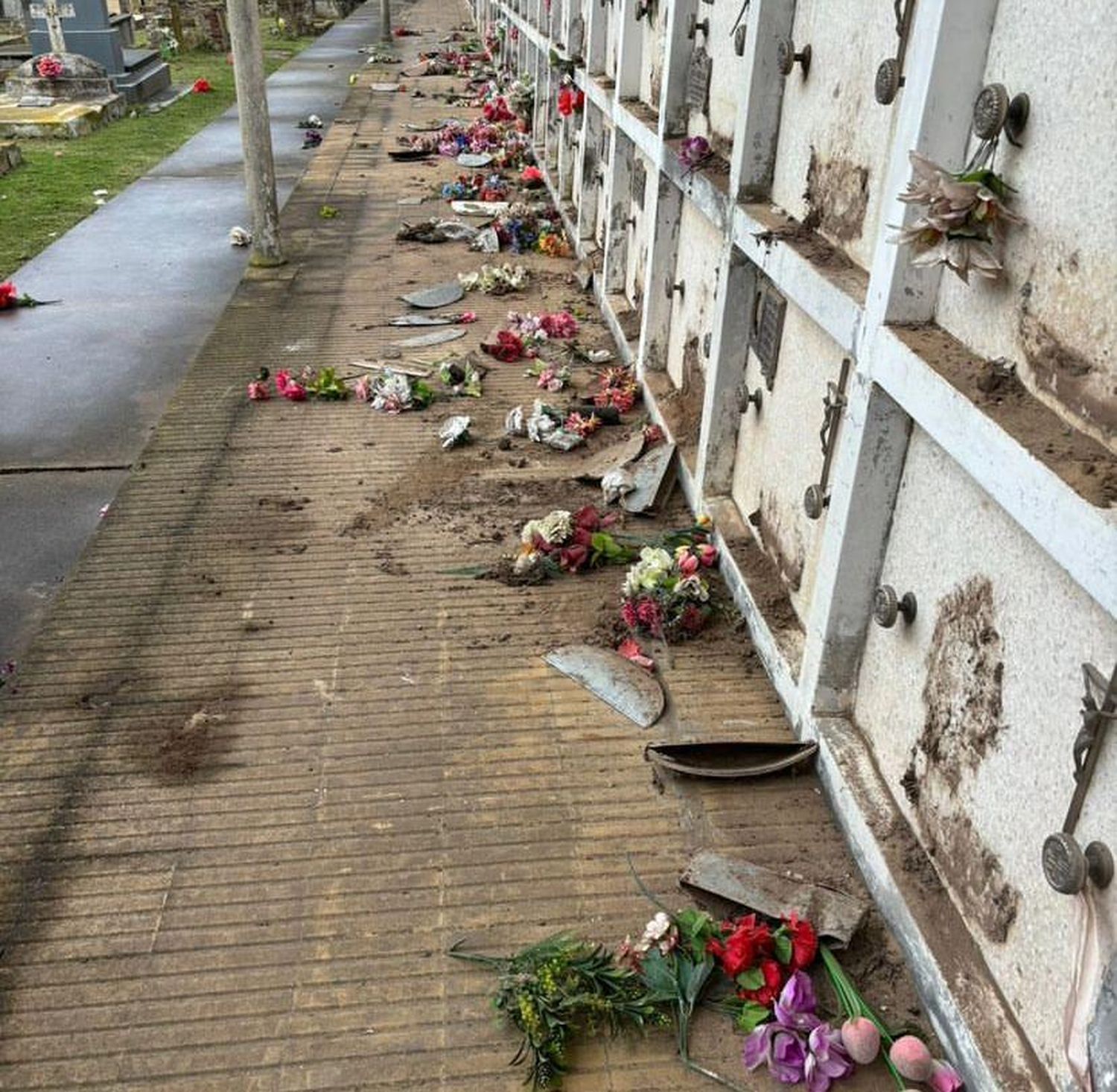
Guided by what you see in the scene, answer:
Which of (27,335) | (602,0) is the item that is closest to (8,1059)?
(27,335)

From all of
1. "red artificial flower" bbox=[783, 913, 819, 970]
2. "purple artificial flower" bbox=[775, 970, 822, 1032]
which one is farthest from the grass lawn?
"purple artificial flower" bbox=[775, 970, 822, 1032]

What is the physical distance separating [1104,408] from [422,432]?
502 cm

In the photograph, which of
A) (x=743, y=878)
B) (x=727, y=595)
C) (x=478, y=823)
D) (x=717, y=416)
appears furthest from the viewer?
(x=717, y=416)

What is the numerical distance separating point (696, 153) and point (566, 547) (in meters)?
2.34

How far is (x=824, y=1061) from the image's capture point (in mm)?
2906

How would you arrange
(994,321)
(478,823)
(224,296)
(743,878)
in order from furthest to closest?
1. (224,296)
2. (478,823)
3. (743,878)
4. (994,321)

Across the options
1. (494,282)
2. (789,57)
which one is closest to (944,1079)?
(789,57)

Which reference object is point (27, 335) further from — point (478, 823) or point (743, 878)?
point (743, 878)

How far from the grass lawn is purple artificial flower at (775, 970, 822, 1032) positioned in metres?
10.3

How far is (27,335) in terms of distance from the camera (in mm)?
8875

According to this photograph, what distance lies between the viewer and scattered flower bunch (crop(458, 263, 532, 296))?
9.78 metres

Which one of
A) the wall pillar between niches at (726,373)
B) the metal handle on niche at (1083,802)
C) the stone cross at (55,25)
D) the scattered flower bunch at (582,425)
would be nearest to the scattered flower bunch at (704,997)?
the metal handle on niche at (1083,802)

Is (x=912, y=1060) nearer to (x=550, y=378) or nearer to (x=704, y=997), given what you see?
(x=704, y=997)

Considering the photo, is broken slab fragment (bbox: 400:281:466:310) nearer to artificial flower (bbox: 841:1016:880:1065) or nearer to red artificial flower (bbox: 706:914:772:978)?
red artificial flower (bbox: 706:914:772:978)
